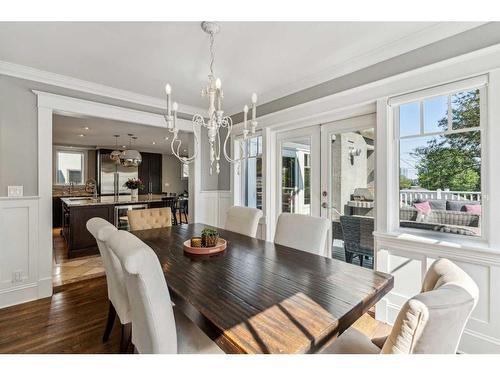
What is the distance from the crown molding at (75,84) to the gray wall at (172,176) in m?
6.24

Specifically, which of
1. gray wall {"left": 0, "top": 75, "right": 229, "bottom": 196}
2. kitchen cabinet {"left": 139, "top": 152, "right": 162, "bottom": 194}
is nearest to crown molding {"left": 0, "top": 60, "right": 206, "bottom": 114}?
gray wall {"left": 0, "top": 75, "right": 229, "bottom": 196}

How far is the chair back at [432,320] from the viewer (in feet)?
2.23

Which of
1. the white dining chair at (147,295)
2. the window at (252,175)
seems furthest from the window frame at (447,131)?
the white dining chair at (147,295)

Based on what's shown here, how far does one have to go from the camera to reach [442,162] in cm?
197

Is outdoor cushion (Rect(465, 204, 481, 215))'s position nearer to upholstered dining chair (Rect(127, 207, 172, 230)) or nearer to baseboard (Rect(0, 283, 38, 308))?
upholstered dining chair (Rect(127, 207, 172, 230))

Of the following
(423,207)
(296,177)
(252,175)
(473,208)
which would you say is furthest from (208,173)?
(473,208)

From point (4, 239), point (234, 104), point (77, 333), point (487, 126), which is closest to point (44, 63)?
point (4, 239)

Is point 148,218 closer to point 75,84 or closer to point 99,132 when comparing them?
point 75,84

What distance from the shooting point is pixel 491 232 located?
1.65 meters

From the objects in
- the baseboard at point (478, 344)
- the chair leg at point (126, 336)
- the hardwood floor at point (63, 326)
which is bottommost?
the hardwood floor at point (63, 326)

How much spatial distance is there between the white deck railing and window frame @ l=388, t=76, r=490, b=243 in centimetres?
5

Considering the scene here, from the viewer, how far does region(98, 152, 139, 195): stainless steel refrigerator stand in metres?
7.68

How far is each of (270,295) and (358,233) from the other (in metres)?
1.84

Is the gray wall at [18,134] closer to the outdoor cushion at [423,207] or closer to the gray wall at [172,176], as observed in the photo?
the outdoor cushion at [423,207]
